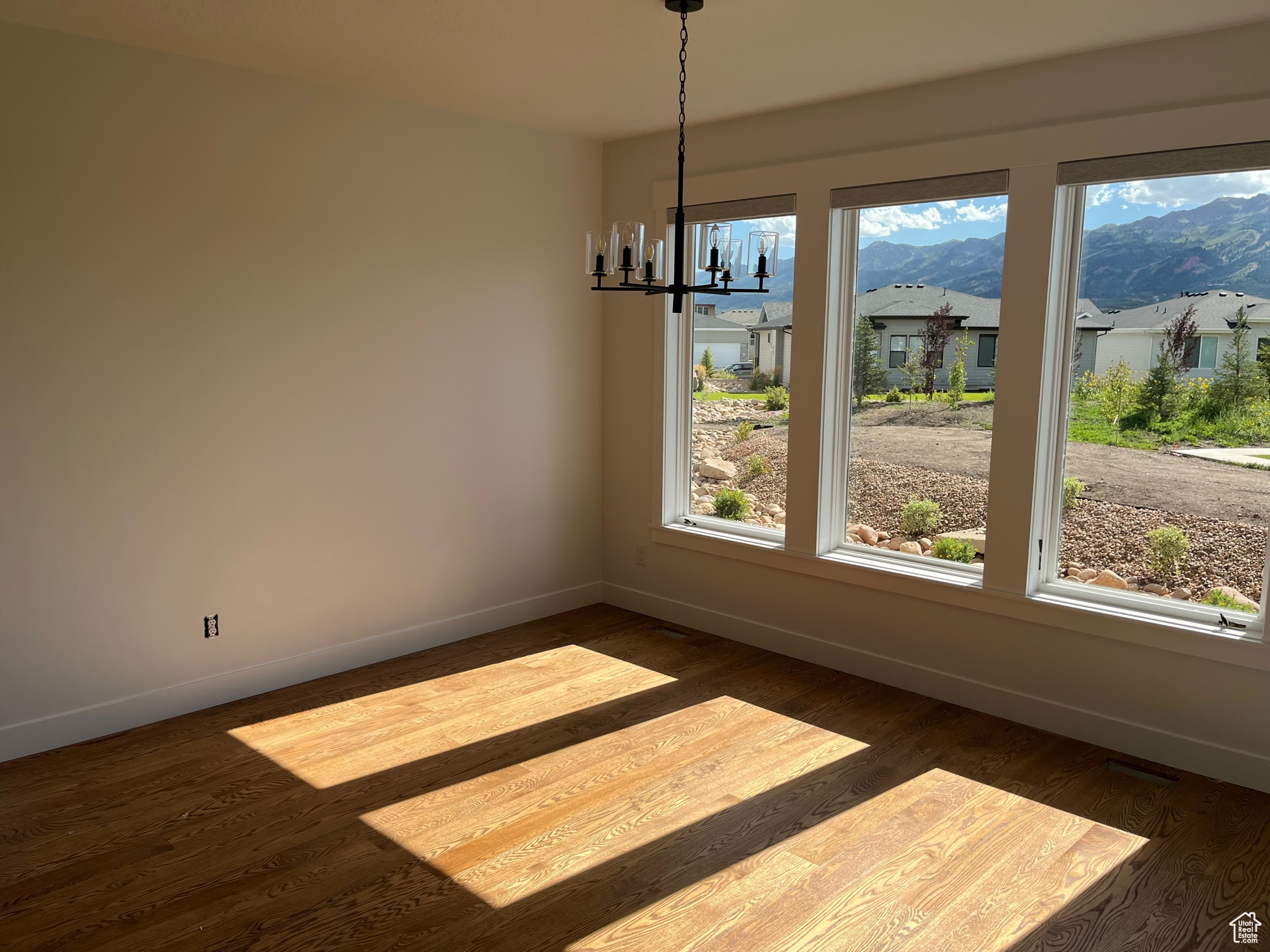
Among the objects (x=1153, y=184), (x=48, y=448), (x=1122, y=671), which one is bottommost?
(x=1122, y=671)

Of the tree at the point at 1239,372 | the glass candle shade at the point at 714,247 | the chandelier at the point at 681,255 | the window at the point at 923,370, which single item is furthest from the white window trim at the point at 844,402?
the glass candle shade at the point at 714,247

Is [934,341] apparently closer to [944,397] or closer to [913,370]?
[913,370]

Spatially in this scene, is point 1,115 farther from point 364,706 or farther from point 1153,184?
point 1153,184

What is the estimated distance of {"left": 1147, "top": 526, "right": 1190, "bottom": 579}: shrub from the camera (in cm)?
337

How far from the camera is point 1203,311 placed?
3.31 m

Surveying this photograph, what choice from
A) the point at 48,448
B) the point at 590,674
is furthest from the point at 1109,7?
the point at 48,448

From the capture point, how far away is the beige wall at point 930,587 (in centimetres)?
317

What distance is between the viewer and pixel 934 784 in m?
3.18

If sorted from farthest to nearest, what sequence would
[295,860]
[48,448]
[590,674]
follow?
A: 1. [590,674]
2. [48,448]
3. [295,860]

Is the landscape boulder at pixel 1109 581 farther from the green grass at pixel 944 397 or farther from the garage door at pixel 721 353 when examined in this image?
the garage door at pixel 721 353

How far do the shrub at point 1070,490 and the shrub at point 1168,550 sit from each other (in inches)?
11.5

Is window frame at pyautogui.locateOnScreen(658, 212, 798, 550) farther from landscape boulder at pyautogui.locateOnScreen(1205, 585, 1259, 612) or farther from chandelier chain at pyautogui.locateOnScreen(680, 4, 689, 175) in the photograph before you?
landscape boulder at pyautogui.locateOnScreen(1205, 585, 1259, 612)

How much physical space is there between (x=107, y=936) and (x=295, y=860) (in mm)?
511

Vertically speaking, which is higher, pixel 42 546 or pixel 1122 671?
pixel 42 546
